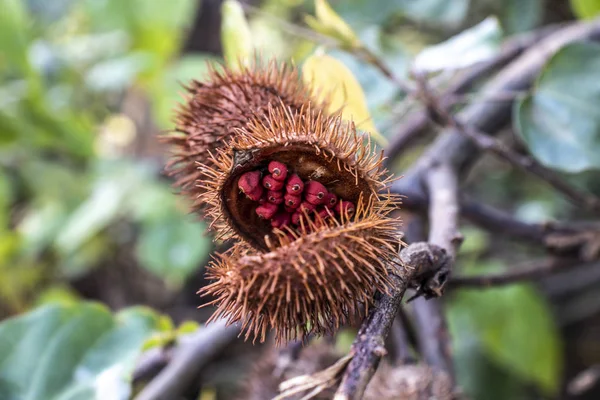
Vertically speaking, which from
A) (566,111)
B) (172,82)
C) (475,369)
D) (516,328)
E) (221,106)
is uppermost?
(172,82)

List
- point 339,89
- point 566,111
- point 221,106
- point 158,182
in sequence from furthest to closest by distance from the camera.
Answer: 1. point 158,182
2. point 566,111
3. point 339,89
4. point 221,106

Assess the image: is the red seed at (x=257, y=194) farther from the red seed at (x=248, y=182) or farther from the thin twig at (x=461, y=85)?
the thin twig at (x=461, y=85)

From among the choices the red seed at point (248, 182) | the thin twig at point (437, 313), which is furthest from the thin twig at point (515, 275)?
the red seed at point (248, 182)

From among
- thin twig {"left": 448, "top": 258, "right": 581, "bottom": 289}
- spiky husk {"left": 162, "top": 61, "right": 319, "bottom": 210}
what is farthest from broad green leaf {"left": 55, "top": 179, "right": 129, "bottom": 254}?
thin twig {"left": 448, "top": 258, "right": 581, "bottom": 289}

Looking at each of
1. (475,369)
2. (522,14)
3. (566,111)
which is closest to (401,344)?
(566,111)

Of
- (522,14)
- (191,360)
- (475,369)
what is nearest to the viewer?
(191,360)

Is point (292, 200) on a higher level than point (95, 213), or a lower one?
lower

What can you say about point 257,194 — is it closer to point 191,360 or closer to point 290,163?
point 290,163

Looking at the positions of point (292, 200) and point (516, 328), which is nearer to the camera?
point (292, 200)
